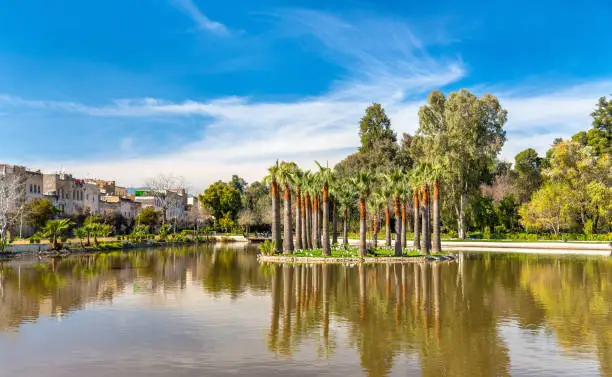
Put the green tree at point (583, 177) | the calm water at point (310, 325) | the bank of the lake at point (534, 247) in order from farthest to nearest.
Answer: the green tree at point (583, 177), the bank of the lake at point (534, 247), the calm water at point (310, 325)

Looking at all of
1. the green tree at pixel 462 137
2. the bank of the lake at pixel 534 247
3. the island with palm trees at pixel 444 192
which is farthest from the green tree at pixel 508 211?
the bank of the lake at pixel 534 247

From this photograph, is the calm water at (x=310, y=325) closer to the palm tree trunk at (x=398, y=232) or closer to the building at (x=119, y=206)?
the palm tree trunk at (x=398, y=232)

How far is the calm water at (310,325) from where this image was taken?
13992 mm

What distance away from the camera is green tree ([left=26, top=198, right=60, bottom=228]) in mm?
69250

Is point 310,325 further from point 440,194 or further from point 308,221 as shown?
point 440,194

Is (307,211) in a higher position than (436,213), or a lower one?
higher

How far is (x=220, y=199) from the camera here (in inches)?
4414

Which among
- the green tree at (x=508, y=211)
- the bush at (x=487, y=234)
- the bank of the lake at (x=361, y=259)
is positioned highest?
the green tree at (x=508, y=211)

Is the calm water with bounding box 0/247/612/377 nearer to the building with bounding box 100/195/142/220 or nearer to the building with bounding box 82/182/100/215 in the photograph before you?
the building with bounding box 82/182/100/215

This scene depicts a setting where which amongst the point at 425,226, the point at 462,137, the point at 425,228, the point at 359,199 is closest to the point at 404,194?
the point at 425,226

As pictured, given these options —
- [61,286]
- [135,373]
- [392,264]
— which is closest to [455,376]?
[135,373]

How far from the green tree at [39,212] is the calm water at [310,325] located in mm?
37850

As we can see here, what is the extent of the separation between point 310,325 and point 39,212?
60.1m

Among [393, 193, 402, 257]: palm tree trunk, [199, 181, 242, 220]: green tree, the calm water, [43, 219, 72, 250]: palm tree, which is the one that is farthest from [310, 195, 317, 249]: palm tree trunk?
[199, 181, 242, 220]: green tree
